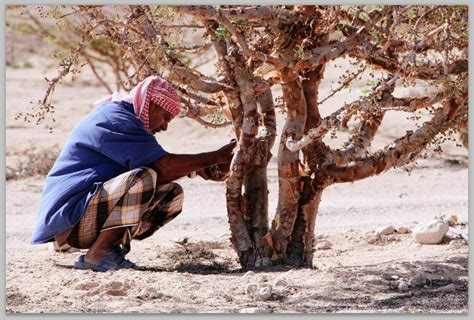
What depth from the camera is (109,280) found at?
15.5ft

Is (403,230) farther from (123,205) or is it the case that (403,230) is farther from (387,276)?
(123,205)

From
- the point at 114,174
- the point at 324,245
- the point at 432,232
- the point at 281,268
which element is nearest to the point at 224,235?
the point at 324,245

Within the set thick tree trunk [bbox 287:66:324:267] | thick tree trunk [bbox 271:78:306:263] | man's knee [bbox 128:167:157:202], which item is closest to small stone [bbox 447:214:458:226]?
thick tree trunk [bbox 287:66:324:267]

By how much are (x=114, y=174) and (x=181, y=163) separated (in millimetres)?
376

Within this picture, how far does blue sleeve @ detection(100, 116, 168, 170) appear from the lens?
16.2ft

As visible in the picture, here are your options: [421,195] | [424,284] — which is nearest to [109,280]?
[424,284]

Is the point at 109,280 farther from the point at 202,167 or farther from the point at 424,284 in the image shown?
the point at 424,284

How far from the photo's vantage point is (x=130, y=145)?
16.1 ft

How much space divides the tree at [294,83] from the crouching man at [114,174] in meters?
0.24

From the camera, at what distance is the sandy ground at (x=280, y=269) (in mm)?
4391

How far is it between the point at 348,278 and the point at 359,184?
168 inches

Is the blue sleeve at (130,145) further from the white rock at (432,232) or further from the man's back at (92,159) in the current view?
the white rock at (432,232)

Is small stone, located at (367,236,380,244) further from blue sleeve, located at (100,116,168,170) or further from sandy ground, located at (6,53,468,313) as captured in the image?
blue sleeve, located at (100,116,168,170)

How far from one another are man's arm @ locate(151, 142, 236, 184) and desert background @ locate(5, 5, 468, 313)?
1.64 feet
